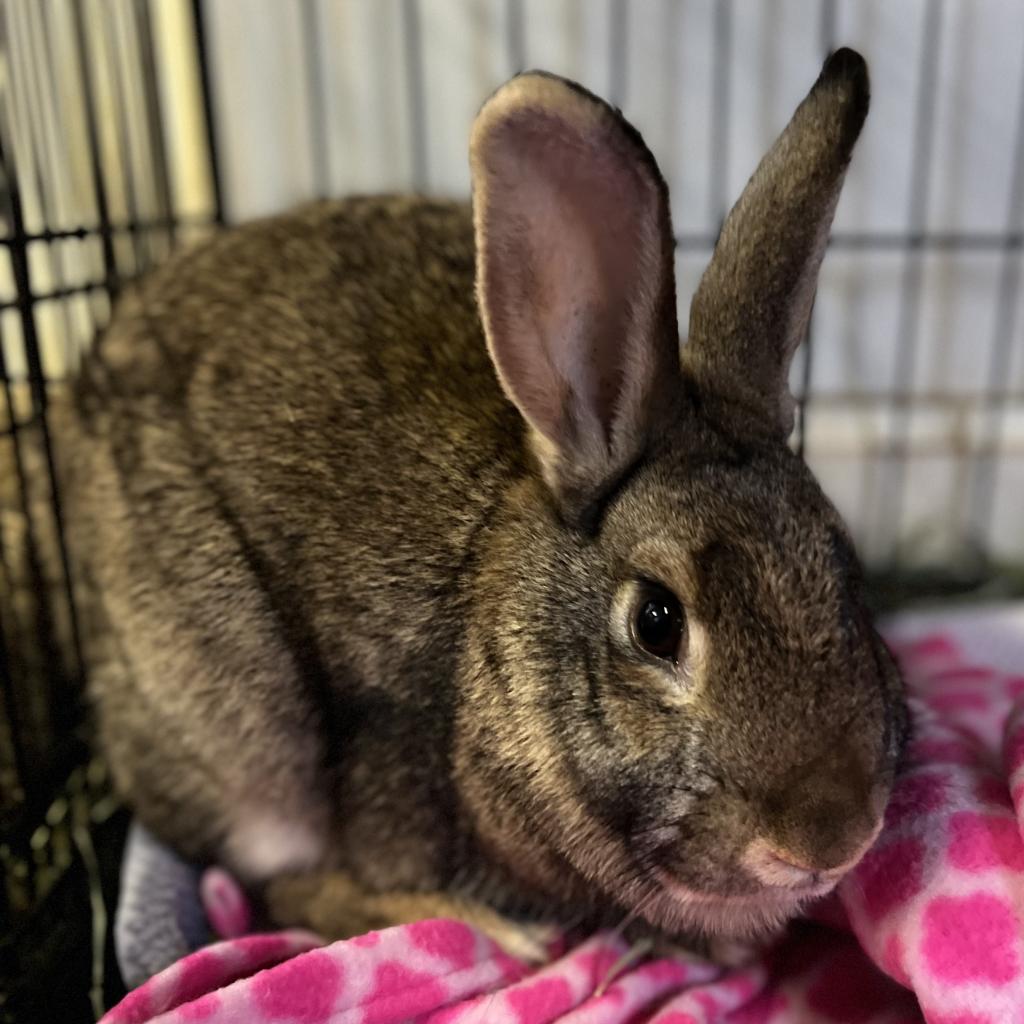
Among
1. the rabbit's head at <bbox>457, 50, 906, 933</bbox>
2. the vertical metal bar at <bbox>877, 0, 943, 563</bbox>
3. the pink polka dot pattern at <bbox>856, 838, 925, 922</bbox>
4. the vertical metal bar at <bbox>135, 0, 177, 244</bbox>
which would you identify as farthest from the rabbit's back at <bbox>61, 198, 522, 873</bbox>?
the vertical metal bar at <bbox>877, 0, 943, 563</bbox>

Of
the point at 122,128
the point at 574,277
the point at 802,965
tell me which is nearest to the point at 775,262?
the point at 574,277

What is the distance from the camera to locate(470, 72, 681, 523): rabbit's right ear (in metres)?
0.97

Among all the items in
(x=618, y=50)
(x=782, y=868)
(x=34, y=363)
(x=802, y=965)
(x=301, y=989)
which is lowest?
(x=802, y=965)

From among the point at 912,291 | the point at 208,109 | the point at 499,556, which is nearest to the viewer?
the point at 499,556

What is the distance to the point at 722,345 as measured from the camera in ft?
4.00

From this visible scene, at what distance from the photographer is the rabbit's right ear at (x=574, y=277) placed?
3.17 feet

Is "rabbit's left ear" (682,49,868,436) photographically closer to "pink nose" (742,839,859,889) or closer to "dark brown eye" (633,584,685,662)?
"dark brown eye" (633,584,685,662)

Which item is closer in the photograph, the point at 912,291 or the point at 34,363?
the point at 34,363

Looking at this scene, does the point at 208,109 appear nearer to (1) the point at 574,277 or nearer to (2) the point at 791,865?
(1) the point at 574,277

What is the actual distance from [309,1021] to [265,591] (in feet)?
1.65

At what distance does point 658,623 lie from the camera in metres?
1.05

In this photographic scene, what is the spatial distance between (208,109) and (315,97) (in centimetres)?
24

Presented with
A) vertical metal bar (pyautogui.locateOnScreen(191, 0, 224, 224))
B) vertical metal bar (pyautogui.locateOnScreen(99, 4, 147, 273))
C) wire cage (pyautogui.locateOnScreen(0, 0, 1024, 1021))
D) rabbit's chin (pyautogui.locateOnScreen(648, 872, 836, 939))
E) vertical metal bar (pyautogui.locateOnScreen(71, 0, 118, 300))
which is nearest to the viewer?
rabbit's chin (pyautogui.locateOnScreen(648, 872, 836, 939))

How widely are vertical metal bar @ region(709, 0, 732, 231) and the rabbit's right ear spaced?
1.26m
